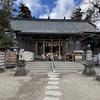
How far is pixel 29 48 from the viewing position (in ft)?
53.4

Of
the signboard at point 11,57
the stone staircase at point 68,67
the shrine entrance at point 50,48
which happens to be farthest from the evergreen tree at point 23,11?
the stone staircase at point 68,67

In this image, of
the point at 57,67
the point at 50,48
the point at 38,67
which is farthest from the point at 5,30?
the point at 57,67

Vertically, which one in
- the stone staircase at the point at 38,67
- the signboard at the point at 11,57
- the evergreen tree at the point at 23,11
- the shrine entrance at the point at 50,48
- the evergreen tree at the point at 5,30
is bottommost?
the stone staircase at the point at 38,67

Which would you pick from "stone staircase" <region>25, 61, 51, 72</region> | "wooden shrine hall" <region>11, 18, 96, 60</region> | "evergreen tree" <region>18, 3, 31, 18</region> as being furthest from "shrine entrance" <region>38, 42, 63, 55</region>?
"evergreen tree" <region>18, 3, 31, 18</region>

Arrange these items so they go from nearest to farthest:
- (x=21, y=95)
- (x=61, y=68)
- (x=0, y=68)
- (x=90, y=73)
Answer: (x=21, y=95)
(x=90, y=73)
(x=0, y=68)
(x=61, y=68)

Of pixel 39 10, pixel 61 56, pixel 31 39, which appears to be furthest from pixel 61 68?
pixel 39 10

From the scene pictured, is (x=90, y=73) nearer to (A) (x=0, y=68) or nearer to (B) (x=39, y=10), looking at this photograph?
(A) (x=0, y=68)

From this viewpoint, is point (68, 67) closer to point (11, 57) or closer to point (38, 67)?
point (38, 67)

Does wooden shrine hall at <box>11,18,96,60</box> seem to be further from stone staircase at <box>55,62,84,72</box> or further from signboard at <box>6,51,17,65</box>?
stone staircase at <box>55,62,84,72</box>

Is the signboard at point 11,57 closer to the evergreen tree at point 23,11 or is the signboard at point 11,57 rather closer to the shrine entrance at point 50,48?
the shrine entrance at point 50,48

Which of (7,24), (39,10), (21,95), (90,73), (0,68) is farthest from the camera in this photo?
(39,10)

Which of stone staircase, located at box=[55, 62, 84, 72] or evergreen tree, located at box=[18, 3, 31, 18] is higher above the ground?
evergreen tree, located at box=[18, 3, 31, 18]

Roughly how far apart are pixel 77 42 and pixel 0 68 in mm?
9536

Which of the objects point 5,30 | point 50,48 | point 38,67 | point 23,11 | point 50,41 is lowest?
point 38,67
